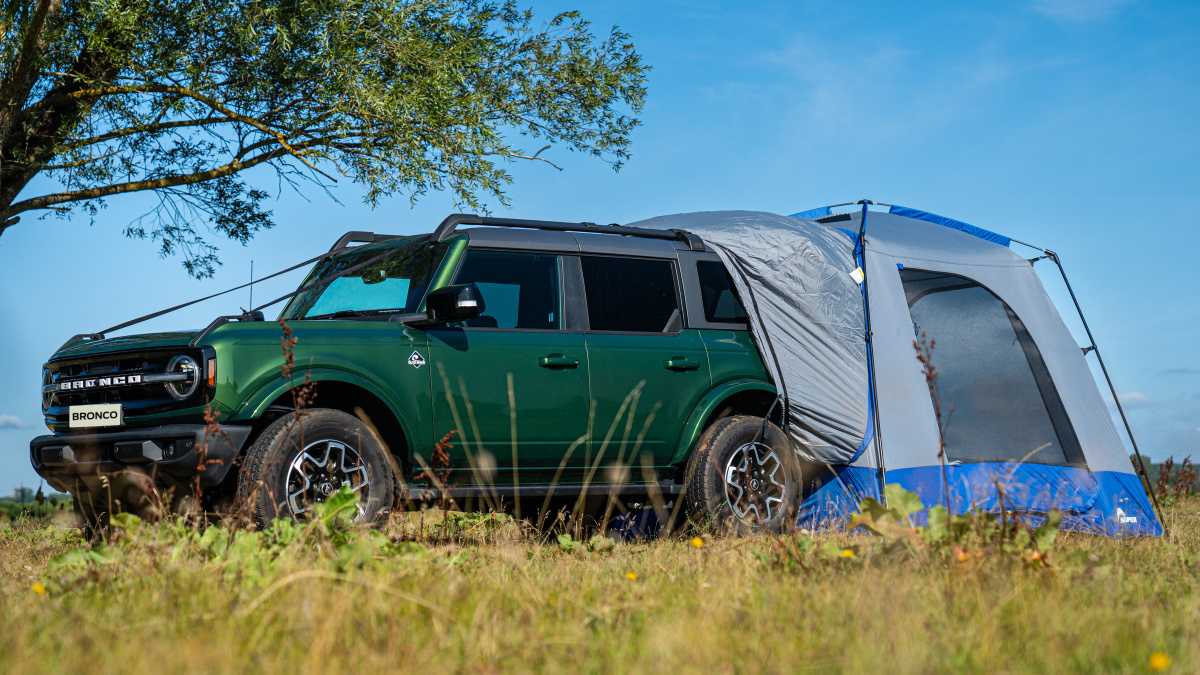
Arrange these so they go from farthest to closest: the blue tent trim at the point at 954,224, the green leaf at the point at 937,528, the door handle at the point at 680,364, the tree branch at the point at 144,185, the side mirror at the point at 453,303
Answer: the tree branch at the point at 144,185 → the blue tent trim at the point at 954,224 → the door handle at the point at 680,364 → the side mirror at the point at 453,303 → the green leaf at the point at 937,528

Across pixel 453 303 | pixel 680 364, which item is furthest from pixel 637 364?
pixel 453 303

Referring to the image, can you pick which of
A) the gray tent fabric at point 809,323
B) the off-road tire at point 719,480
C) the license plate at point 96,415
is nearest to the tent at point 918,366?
the gray tent fabric at point 809,323

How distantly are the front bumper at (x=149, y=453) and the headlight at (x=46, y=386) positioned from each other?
1.67ft

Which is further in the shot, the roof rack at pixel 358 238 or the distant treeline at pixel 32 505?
the distant treeline at pixel 32 505

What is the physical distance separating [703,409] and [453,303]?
2.12 m

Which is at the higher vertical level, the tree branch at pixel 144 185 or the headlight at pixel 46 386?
the tree branch at pixel 144 185

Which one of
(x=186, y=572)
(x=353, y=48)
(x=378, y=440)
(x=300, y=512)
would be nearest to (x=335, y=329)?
(x=378, y=440)

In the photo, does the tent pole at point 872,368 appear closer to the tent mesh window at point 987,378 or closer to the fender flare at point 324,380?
the tent mesh window at point 987,378

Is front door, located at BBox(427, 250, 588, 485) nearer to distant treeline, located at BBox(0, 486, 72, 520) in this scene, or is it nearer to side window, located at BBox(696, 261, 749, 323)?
side window, located at BBox(696, 261, 749, 323)

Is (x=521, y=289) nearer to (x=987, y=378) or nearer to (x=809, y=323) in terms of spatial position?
(x=809, y=323)

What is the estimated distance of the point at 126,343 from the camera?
605 cm

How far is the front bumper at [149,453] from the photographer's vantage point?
5.57 m

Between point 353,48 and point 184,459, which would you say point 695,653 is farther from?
point 353,48

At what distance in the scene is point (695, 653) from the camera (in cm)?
303
